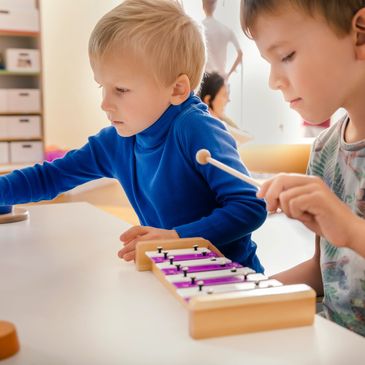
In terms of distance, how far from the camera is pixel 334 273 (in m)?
0.97

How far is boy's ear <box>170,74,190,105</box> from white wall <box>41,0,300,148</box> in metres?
2.78

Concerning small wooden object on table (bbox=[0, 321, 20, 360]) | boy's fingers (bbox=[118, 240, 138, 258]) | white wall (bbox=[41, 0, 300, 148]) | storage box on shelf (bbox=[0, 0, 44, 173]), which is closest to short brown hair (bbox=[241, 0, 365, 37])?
boy's fingers (bbox=[118, 240, 138, 258])

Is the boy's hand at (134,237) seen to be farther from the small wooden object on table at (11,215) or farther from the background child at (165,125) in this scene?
the small wooden object on table at (11,215)

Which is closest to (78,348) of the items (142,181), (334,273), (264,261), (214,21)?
(334,273)

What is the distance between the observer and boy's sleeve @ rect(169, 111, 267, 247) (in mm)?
909

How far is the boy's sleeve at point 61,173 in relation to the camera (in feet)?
4.09

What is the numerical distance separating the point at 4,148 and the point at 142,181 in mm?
2549

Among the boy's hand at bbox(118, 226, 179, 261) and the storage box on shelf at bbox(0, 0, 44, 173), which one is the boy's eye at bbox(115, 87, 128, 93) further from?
the storage box on shelf at bbox(0, 0, 44, 173)

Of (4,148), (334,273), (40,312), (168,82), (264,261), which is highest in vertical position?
(168,82)

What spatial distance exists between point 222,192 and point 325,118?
8.9 inches

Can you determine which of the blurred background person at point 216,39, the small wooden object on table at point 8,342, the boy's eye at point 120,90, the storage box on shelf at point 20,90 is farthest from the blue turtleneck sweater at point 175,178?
the blurred background person at point 216,39

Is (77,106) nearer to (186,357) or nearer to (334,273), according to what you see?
(334,273)

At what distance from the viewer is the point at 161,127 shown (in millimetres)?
1119

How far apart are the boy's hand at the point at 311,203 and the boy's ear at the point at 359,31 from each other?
0.96 feet
